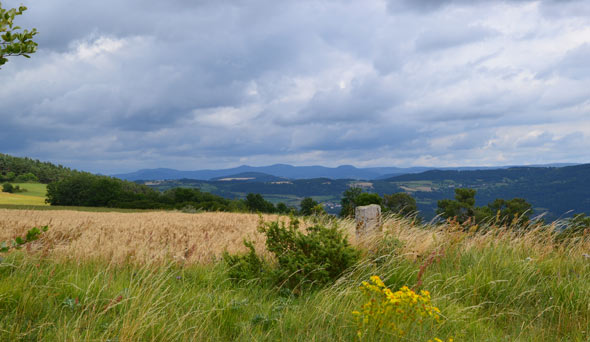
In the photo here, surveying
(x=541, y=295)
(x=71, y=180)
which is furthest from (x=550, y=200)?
(x=541, y=295)

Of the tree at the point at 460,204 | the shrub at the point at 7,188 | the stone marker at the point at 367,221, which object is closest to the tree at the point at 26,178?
the shrub at the point at 7,188

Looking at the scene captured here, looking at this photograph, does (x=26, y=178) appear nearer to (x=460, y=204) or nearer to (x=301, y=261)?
(x=460, y=204)

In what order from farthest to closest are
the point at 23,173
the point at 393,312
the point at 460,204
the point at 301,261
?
the point at 23,173
the point at 460,204
the point at 301,261
the point at 393,312

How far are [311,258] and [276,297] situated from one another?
855mm

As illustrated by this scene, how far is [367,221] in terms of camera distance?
7.78 metres

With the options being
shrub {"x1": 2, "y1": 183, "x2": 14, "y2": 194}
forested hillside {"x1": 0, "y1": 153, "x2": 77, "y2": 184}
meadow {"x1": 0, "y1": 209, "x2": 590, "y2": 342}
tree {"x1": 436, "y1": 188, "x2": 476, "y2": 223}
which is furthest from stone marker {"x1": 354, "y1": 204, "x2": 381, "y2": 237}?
forested hillside {"x1": 0, "y1": 153, "x2": 77, "y2": 184}

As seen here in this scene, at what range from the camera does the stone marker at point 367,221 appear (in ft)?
25.3

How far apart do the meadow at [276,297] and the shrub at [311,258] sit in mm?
217

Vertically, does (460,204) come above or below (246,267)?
below

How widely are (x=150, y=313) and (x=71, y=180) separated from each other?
80890 mm

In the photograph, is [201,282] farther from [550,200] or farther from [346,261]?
[550,200]

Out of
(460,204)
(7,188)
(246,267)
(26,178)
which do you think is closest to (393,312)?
(246,267)

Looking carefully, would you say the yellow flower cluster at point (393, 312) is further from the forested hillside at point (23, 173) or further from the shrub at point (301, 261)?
the forested hillside at point (23, 173)

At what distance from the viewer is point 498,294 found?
575 cm
